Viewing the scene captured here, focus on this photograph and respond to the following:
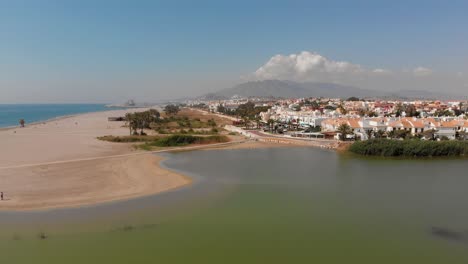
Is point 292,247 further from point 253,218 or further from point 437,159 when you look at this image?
point 437,159

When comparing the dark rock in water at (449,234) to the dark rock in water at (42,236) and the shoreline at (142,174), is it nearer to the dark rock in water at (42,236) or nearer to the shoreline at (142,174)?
the shoreline at (142,174)

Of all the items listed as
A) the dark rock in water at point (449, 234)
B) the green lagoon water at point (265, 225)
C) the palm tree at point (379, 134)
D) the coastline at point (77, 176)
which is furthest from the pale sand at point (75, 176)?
the palm tree at point (379, 134)

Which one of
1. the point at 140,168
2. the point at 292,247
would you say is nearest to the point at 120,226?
the point at 292,247

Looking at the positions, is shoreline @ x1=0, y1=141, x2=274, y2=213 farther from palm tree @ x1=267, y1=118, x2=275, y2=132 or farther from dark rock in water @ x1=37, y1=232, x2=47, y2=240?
palm tree @ x1=267, y1=118, x2=275, y2=132

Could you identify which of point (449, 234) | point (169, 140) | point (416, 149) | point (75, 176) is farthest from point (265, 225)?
point (169, 140)

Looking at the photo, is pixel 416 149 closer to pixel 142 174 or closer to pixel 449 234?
pixel 449 234

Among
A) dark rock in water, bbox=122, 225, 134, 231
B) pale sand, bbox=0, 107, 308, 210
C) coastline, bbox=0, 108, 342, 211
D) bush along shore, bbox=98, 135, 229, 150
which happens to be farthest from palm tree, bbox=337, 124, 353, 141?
dark rock in water, bbox=122, 225, 134, 231

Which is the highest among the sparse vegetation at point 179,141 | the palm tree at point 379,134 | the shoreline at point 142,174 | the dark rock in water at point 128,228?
the palm tree at point 379,134
